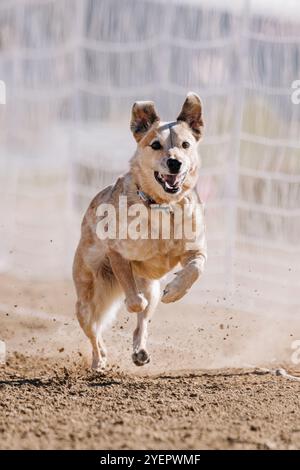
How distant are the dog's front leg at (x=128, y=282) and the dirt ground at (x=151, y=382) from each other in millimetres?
575

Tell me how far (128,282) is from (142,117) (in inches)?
50.9

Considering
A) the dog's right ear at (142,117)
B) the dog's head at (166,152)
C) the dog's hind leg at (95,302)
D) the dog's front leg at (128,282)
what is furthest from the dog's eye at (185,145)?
the dog's hind leg at (95,302)

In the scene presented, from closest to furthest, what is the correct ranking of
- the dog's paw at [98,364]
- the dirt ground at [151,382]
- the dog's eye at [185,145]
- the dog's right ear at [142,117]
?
1. the dirt ground at [151,382]
2. the dog's eye at [185,145]
3. the dog's right ear at [142,117]
4. the dog's paw at [98,364]

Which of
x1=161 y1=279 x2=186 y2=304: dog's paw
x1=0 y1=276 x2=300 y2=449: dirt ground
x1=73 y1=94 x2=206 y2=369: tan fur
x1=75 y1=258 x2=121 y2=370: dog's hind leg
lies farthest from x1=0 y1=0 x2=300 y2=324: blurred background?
x1=161 y1=279 x2=186 y2=304: dog's paw

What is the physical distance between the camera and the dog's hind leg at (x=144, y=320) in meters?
6.54

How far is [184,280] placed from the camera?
619 centimetres

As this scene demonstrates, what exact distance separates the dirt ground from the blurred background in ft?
2.56

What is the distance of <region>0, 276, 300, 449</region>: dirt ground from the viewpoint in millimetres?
4531

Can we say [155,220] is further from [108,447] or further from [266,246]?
[266,246]

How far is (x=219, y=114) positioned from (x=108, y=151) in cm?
176

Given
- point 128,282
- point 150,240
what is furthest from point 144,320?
point 150,240

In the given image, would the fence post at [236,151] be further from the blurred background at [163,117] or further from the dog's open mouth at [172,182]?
the dog's open mouth at [172,182]

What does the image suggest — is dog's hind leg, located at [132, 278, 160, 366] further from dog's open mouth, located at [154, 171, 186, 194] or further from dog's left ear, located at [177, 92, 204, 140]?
dog's left ear, located at [177, 92, 204, 140]

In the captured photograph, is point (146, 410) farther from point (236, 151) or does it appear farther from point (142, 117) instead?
point (236, 151)
